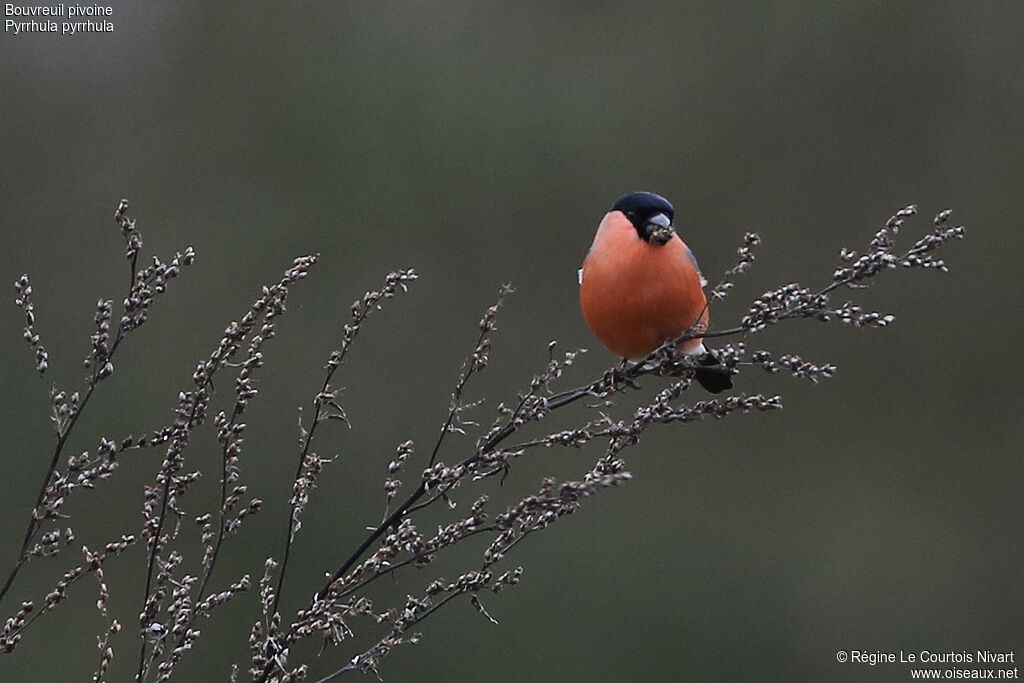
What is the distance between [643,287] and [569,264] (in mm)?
3272

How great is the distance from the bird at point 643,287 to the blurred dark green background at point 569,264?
9.14 feet

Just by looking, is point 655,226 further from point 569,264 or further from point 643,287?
point 569,264

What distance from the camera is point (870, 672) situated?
6.15 meters

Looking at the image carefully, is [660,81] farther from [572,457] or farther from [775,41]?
[572,457]

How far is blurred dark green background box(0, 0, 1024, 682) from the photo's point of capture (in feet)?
19.7

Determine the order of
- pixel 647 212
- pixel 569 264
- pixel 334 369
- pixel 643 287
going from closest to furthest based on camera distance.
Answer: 1. pixel 334 369
2. pixel 643 287
3. pixel 647 212
4. pixel 569 264

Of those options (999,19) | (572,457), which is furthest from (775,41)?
(572,457)

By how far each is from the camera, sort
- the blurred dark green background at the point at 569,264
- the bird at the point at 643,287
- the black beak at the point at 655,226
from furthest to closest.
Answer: the blurred dark green background at the point at 569,264 → the bird at the point at 643,287 → the black beak at the point at 655,226

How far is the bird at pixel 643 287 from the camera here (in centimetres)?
306

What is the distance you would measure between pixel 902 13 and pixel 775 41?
0.73 meters

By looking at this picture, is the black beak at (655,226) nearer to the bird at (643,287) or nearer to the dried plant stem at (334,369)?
the bird at (643,287)

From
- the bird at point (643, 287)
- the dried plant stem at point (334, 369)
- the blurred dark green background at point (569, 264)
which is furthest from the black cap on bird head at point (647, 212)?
the blurred dark green background at point (569, 264)

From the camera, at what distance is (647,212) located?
10.5 ft

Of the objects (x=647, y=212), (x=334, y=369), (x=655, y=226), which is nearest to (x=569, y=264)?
(x=647, y=212)
